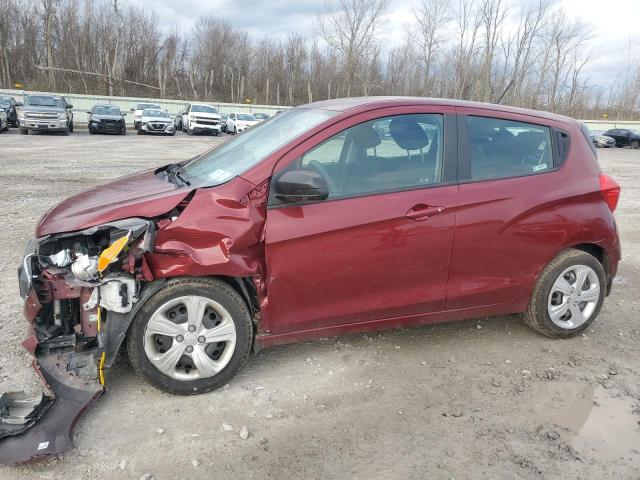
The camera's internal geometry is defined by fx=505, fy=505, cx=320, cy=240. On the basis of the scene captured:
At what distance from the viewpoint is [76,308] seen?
301 centimetres

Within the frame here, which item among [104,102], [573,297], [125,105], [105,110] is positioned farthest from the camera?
[125,105]

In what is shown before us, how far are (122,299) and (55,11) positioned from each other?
189ft

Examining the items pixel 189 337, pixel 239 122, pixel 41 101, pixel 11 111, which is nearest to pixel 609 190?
pixel 189 337

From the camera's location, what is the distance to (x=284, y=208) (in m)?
3.04

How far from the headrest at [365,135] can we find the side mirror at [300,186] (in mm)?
466

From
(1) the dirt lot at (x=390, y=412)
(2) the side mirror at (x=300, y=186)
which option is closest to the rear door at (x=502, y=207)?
(1) the dirt lot at (x=390, y=412)

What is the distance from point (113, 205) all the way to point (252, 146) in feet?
3.35

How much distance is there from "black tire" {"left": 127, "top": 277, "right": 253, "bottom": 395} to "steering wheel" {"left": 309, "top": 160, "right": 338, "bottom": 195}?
876 mm

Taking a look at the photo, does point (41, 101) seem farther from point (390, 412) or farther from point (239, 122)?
point (390, 412)

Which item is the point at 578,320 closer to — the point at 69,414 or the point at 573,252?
the point at 573,252

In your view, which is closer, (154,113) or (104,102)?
(154,113)

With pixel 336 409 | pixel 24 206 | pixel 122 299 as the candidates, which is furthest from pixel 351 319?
pixel 24 206

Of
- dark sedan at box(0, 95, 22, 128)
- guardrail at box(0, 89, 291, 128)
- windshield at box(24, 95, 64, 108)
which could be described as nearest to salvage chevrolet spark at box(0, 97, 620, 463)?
windshield at box(24, 95, 64, 108)

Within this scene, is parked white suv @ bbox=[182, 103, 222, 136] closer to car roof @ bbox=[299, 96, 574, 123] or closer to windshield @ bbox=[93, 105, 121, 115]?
windshield @ bbox=[93, 105, 121, 115]
